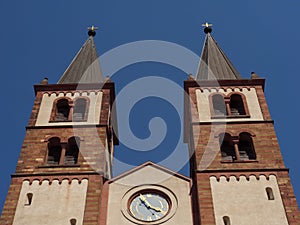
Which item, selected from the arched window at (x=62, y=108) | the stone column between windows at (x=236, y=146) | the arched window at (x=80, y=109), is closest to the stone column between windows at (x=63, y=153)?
the arched window at (x=80, y=109)

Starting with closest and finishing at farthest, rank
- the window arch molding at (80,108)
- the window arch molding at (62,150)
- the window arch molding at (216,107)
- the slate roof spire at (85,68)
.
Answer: the window arch molding at (62,150), the window arch molding at (216,107), the window arch molding at (80,108), the slate roof spire at (85,68)

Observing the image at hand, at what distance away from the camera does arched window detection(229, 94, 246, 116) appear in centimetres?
2794

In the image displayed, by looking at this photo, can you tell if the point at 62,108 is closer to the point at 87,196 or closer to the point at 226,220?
the point at 87,196

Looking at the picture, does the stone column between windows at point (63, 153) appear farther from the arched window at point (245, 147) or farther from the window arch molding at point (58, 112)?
the arched window at point (245, 147)

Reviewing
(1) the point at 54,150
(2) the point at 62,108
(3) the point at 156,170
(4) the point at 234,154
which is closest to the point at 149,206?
(3) the point at 156,170

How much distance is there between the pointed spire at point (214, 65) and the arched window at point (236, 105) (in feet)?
5.84

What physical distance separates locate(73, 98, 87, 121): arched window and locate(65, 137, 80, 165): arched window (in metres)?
1.63

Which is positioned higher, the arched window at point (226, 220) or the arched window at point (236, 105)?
the arched window at point (236, 105)

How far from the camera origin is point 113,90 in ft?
97.2

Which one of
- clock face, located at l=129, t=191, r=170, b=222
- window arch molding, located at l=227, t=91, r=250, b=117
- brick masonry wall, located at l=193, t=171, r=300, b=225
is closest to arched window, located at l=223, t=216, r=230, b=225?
brick masonry wall, located at l=193, t=171, r=300, b=225

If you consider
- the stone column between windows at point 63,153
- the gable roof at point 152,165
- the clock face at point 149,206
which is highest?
the stone column between windows at point 63,153

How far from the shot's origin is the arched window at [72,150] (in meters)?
25.6

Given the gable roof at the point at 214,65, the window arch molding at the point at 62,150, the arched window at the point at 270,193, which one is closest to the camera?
the arched window at the point at 270,193

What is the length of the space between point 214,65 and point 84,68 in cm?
684
